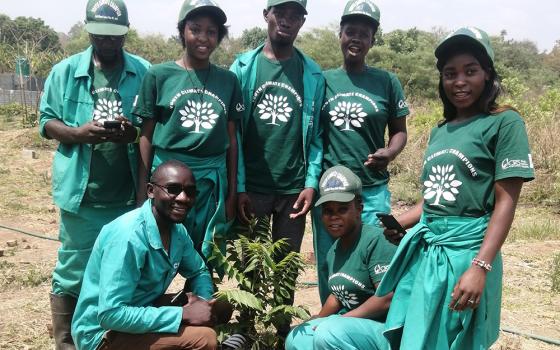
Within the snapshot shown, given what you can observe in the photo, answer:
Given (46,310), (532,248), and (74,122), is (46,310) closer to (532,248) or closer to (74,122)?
(74,122)

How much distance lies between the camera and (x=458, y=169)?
248cm

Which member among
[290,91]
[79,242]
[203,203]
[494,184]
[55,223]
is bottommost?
[55,223]

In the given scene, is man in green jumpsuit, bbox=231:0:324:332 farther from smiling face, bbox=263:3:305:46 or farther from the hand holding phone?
the hand holding phone

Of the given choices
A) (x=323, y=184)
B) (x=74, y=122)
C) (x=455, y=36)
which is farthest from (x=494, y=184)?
(x=74, y=122)

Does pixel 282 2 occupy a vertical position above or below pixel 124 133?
above

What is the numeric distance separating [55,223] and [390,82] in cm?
571

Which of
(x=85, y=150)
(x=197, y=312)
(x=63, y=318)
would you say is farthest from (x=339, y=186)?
(x=63, y=318)

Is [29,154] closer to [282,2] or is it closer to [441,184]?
[282,2]

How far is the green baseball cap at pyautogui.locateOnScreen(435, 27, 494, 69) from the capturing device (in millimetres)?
2463

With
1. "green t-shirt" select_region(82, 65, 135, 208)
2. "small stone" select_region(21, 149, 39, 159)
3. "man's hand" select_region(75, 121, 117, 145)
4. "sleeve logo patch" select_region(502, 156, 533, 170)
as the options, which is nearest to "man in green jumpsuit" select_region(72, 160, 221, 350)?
"man's hand" select_region(75, 121, 117, 145)

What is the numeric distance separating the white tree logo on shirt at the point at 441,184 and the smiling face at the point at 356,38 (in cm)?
117

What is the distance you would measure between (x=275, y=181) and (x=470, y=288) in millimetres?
1502

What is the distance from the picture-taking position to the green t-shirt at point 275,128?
138 inches

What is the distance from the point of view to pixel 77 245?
350 cm
